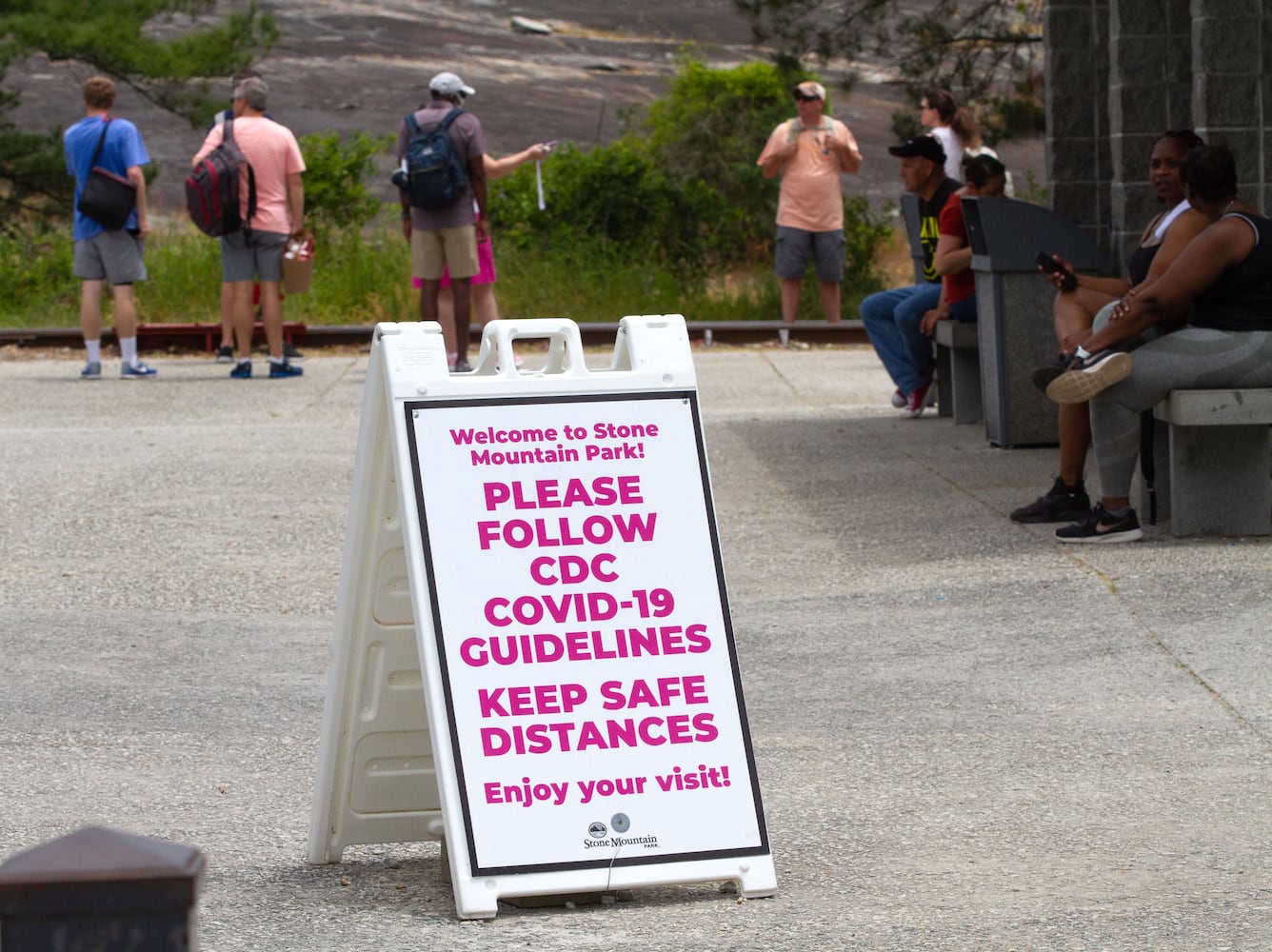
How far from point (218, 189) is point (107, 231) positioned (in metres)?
0.93

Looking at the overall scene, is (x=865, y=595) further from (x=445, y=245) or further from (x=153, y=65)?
(x=153, y=65)

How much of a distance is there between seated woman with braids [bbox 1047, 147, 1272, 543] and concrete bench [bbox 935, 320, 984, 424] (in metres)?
3.25

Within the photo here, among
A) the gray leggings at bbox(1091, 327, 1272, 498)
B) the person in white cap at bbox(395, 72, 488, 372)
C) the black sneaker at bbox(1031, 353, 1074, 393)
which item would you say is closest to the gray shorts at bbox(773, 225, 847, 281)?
the person in white cap at bbox(395, 72, 488, 372)

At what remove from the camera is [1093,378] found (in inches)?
274

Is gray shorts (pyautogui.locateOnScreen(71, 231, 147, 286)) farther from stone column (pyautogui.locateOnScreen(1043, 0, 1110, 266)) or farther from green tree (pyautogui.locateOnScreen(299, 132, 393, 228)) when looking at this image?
stone column (pyautogui.locateOnScreen(1043, 0, 1110, 266))

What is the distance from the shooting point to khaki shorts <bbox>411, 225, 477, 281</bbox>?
1277 cm

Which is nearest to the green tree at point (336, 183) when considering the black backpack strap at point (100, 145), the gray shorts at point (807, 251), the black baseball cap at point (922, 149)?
the gray shorts at point (807, 251)

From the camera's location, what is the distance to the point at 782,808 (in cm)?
446

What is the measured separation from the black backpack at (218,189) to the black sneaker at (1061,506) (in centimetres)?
710

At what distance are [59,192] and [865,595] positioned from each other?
17851 millimetres

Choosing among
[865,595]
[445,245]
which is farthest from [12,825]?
[445,245]

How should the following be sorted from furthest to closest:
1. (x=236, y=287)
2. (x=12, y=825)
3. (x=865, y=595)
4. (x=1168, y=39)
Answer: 1. (x=236, y=287)
2. (x=1168, y=39)
3. (x=865, y=595)
4. (x=12, y=825)

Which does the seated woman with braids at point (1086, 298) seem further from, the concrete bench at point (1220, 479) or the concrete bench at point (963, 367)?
the concrete bench at point (963, 367)

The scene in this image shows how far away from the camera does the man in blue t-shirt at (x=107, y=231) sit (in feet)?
42.9
